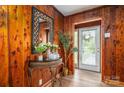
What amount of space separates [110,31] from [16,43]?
220cm

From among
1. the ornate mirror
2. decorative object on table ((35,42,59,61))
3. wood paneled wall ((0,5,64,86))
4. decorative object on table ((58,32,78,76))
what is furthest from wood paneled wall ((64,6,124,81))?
wood paneled wall ((0,5,64,86))

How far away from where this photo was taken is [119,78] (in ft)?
9.46

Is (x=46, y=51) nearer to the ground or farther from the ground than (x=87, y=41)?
nearer to the ground

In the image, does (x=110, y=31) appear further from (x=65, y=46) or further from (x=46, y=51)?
(x=46, y=51)

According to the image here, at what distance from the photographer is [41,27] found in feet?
7.28

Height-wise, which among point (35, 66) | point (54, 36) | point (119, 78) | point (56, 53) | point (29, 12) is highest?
point (29, 12)

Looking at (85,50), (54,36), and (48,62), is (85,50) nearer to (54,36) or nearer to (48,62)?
(54,36)

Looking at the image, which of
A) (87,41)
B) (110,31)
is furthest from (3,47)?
(110,31)

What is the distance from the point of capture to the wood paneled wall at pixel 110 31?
2627 mm

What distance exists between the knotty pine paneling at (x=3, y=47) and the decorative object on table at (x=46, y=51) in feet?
1.85

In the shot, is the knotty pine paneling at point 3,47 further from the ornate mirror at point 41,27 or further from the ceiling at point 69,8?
the ceiling at point 69,8

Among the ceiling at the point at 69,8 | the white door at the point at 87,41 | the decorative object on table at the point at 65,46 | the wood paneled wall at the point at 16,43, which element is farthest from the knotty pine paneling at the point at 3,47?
the white door at the point at 87,41

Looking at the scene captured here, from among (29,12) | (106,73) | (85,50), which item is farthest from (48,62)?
(106,73)

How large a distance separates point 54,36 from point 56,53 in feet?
1.10
